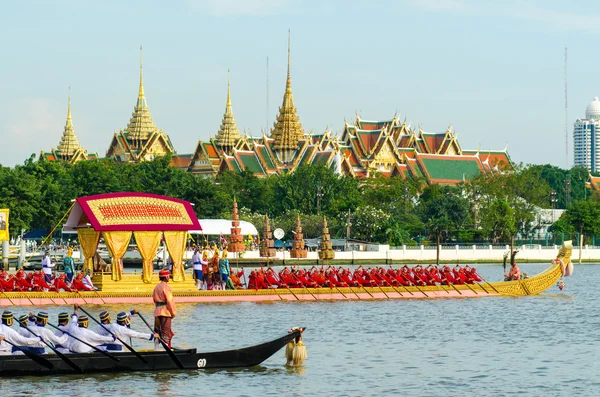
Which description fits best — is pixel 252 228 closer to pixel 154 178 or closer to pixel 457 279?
pixel 154 178

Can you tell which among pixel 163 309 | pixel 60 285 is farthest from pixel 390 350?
pixel 60 285

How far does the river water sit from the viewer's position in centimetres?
2141

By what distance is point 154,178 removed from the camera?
295ft

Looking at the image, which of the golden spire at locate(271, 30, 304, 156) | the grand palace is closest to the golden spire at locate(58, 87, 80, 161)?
the grand palace

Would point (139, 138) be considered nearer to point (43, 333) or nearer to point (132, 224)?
point (132, 224)

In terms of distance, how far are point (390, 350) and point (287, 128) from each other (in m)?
90.5

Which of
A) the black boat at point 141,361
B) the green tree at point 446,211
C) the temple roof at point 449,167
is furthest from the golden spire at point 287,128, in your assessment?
the black boat at point 141,361

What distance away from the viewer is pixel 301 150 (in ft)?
376

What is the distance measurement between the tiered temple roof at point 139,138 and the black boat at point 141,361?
104294 mm

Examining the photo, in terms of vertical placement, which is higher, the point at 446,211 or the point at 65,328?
the point at 446,211

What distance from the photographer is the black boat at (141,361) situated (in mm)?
20562

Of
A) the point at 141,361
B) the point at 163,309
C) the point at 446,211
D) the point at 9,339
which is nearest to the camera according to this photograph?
the point at 9,339

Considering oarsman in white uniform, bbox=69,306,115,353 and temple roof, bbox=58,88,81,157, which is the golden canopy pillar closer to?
oarsman in white uniform, bbox=69,306,115,353

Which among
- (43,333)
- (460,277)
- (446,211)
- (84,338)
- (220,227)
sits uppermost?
(446,211)
